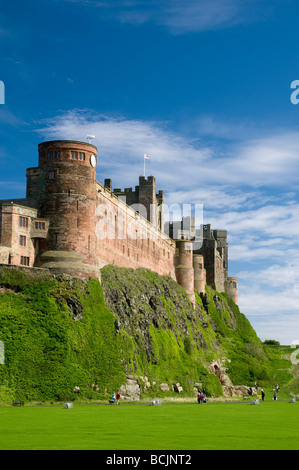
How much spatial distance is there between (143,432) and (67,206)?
39921mm

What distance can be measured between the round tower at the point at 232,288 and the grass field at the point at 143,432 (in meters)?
101

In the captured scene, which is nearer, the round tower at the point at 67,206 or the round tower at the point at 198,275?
the round tower at the point at 67,206

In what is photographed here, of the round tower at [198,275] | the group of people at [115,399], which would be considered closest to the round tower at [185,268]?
the round tower at [198,275]

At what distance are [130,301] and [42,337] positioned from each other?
19572mm

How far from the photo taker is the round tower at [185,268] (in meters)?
Result: 112

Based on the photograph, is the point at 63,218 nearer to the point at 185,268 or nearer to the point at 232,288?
the point at 185,268

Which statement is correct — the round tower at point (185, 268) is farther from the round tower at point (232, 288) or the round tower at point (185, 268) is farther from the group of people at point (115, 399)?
the group of people at point (115, 399)

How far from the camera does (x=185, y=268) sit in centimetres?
11281

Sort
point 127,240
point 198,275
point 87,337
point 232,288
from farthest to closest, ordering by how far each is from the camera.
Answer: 1. point 232,288
2. point 198,275
3. point 127,240
4. point 87,337

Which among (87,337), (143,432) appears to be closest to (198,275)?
(87,337)

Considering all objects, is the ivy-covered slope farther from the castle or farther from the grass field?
the grass field

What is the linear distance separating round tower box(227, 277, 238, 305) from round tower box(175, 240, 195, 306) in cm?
2884
